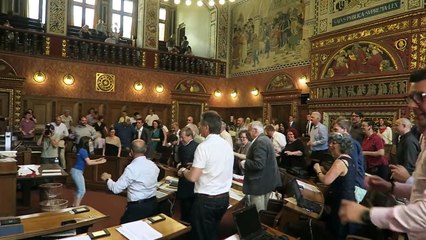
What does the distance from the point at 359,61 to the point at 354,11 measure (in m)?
1.57

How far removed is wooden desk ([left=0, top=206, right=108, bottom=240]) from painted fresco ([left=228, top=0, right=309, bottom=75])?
35.4 ft

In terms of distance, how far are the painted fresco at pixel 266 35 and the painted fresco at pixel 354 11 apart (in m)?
1.12

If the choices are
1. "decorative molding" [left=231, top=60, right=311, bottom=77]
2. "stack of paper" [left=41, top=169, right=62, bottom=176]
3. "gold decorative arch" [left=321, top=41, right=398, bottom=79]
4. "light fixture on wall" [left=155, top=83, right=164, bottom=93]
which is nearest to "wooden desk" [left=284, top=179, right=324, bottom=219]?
"stack of paper" [left=41, top=169, right=62, bottom=176]

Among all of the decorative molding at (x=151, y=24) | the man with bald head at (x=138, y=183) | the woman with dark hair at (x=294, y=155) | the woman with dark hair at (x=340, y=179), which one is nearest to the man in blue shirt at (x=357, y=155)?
the woman with dark hair at (x=340, y=179)

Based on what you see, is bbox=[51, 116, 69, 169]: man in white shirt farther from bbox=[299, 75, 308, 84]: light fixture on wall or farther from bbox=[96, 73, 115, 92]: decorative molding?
bbox=[299, 75, 308, 84]: light fixture on wall

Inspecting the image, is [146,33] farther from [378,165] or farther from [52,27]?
[378,165]

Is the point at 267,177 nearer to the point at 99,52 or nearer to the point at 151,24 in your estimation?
the point at 99,52

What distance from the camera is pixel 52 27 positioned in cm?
1241

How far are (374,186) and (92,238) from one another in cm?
198

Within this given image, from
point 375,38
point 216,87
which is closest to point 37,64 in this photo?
point 216,87

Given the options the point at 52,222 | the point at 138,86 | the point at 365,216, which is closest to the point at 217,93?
the point at 138,86

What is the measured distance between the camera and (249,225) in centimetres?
275

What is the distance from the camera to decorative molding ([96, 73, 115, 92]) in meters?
13.1

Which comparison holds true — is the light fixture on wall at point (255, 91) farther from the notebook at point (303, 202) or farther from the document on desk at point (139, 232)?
the document on desk at point (139, 232)
